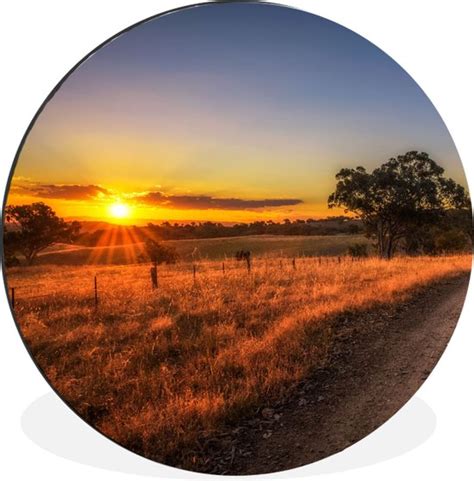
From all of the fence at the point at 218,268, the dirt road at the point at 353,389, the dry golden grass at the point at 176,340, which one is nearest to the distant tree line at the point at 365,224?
the fence at the point at 218,268

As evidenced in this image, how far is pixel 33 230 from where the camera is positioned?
8.03 metres

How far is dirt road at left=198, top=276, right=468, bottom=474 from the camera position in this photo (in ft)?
24.4

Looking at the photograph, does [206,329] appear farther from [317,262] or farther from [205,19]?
[205,19]

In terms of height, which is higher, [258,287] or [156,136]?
[156,136]

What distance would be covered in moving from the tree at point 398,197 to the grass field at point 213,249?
47 cm

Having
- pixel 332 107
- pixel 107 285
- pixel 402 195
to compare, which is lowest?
pixel 107 285

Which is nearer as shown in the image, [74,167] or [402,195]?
[74,167]

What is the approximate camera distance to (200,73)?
7605 millimetres

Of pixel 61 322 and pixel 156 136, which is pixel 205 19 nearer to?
pixel 156 136

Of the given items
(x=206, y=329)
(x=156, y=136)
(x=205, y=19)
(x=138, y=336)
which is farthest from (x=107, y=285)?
(x=205, y=19)

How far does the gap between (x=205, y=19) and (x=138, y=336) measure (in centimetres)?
325

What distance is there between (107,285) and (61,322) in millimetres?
637

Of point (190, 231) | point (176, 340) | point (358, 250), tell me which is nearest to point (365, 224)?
point (358, 250)

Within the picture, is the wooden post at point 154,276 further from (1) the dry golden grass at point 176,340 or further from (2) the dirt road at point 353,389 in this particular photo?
(2) the dirt road at point 353,389
